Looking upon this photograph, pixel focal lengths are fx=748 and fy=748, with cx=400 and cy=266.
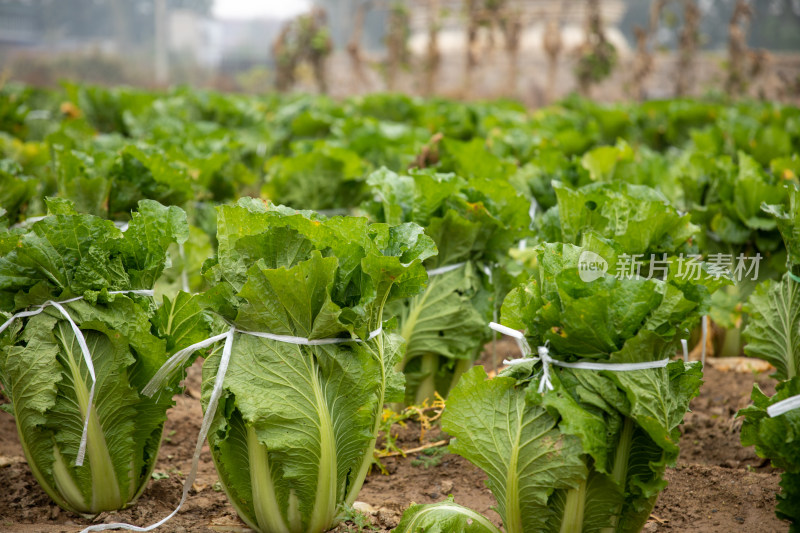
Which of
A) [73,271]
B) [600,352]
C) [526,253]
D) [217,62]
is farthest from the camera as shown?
[217,62]

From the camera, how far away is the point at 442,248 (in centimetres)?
437

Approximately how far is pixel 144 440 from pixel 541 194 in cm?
341

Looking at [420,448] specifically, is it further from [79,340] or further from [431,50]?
[431,50]

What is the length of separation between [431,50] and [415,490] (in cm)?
1886

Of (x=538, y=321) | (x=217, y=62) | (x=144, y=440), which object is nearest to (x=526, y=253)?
(x=538, y=321)

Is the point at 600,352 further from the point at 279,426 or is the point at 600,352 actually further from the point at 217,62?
the point at 217,62

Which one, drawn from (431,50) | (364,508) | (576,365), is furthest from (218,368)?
(431,50)

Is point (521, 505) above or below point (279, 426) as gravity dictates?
below

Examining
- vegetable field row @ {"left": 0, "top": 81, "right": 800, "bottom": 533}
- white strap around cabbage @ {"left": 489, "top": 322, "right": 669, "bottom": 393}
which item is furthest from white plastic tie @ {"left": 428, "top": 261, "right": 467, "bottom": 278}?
white strap around cabbage @ {"left": 489, "top": 322, "right": 669, "bottom": 393}

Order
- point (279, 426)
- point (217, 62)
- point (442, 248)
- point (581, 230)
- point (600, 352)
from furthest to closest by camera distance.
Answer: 1. point (217, 62)
2. point (442, 248)
3. point (581, 230)
4. point (279, 426)
5. point (600, 352)

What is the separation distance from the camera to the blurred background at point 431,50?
2116cm

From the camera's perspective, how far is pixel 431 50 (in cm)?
2122

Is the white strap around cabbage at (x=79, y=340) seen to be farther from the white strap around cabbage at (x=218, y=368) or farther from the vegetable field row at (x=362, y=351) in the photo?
the white strap around cabbage at (x=218, y=368)

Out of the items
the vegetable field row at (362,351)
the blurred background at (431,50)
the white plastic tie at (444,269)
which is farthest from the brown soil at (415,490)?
the blurred background at (431,50)
